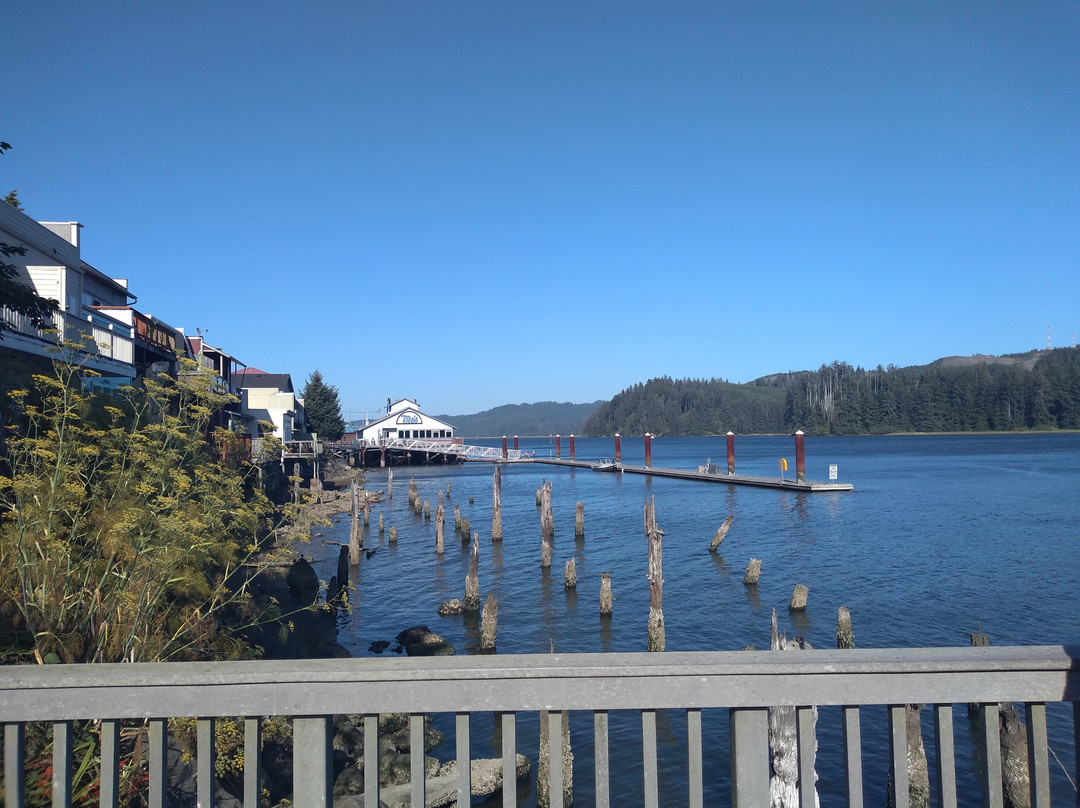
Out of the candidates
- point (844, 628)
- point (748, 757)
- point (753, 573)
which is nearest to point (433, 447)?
point (753, 573)

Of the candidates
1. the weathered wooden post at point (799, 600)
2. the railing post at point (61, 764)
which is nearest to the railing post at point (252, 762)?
the railing post at point (61, 764)

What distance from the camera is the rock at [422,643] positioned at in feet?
55.3

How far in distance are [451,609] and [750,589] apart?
32.6 feet

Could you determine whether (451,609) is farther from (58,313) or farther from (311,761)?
(311,761)

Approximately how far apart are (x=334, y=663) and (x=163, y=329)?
31.1 m

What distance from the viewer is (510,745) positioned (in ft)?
8.81

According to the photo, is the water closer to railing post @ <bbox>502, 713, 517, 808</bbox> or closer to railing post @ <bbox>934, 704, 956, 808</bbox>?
railing post @ <bbox>934, 704, 956, 808</bbox>

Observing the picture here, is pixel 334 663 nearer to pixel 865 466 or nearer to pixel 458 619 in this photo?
pixel 458 619

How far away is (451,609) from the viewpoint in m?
21.5

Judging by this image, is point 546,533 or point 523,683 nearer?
point 523,683

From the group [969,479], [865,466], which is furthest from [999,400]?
[969,479]

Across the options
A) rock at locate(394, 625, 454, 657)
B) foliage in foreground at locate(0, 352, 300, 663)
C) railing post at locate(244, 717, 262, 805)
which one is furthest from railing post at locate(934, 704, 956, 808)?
rock at locate(394, 625, 454, 657)

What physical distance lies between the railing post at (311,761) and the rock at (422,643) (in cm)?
1444

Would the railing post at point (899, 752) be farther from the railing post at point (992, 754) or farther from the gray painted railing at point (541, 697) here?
the railing post at point (992, 754)
